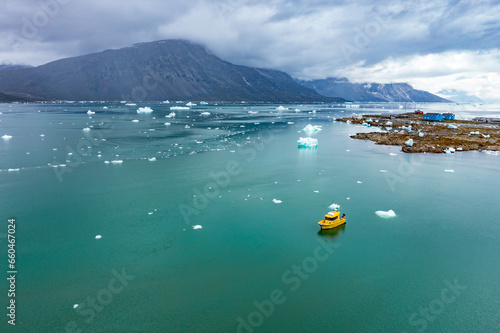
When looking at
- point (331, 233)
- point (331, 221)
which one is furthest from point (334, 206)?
point (331, 233)

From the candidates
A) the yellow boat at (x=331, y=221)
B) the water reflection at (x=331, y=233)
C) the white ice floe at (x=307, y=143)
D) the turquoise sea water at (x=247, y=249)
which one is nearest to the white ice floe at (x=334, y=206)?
the turquoise sea water at (x=247, y=249)

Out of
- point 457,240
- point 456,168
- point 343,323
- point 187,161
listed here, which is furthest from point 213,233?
point 456,168

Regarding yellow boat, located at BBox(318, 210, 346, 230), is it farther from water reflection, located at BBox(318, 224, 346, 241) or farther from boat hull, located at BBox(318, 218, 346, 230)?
water reflection, located at BBox(318, 224, 346, 241)

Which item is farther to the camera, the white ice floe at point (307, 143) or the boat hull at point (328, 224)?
the white ice floe at point (307, 143)

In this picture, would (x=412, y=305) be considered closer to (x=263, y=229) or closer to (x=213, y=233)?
(x=263, y=229)

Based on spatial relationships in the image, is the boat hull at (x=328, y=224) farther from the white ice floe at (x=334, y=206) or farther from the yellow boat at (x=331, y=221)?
the white ice floe at (x=334, y=206)

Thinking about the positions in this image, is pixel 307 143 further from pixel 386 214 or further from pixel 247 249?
pixel 247 249

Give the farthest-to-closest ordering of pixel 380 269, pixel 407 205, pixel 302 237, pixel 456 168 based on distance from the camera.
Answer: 1. pixel 456 168
2. pixel 407 205
3. pixel 302 237
4. pixel 380 269

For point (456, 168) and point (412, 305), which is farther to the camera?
point (456, 168)
